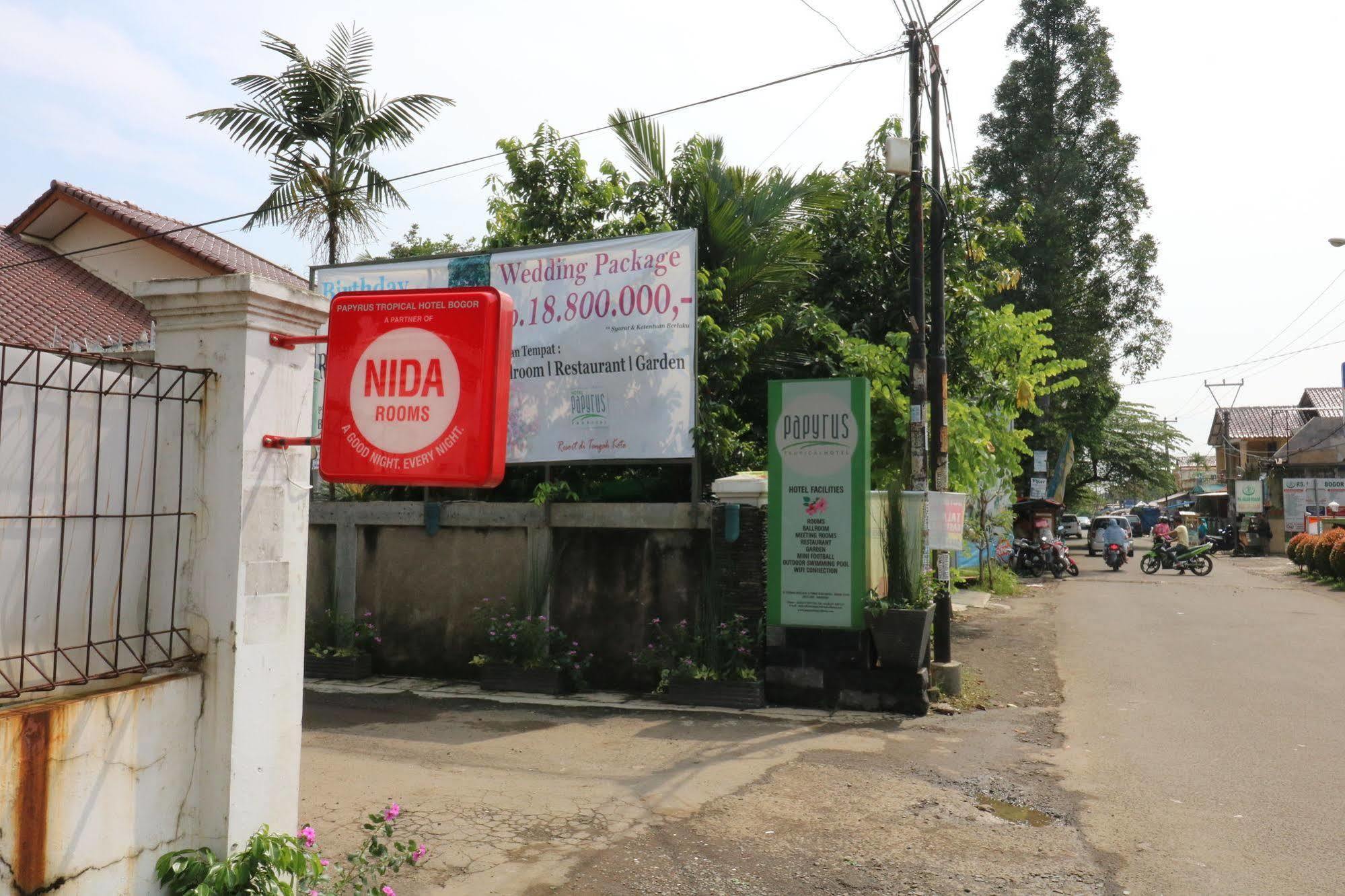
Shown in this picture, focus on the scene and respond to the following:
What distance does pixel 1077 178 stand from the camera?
30672 millimetres

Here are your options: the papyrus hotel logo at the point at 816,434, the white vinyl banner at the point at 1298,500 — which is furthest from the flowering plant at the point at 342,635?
the white vinyl banner at the point at 1298,500

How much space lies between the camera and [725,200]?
1178cm

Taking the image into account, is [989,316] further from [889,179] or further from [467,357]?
[467,357]

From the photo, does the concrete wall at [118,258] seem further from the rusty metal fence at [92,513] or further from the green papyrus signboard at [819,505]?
the rusty metal fence at [92,513]

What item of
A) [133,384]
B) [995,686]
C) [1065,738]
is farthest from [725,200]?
[133,384]

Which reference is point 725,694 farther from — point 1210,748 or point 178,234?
point 178,234

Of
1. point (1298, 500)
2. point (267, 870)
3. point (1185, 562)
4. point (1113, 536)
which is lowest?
point (267, 870)

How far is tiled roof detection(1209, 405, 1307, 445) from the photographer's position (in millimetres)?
54312

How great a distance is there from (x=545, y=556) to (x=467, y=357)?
262 inches

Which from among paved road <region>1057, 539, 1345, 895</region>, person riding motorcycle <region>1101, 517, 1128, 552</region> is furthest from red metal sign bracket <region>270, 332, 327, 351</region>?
person riding motorcycle <region>1101, 517, 1128, 552</region>

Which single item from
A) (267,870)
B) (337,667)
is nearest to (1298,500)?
(337,667)

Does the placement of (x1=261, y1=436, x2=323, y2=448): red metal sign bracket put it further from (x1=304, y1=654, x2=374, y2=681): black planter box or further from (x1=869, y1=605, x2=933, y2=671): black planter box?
(x1=304, y1=654, x2=374, y2=681): black planter box

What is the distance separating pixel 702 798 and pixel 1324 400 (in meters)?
53.2

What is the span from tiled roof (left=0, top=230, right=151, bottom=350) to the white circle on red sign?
15.5m
